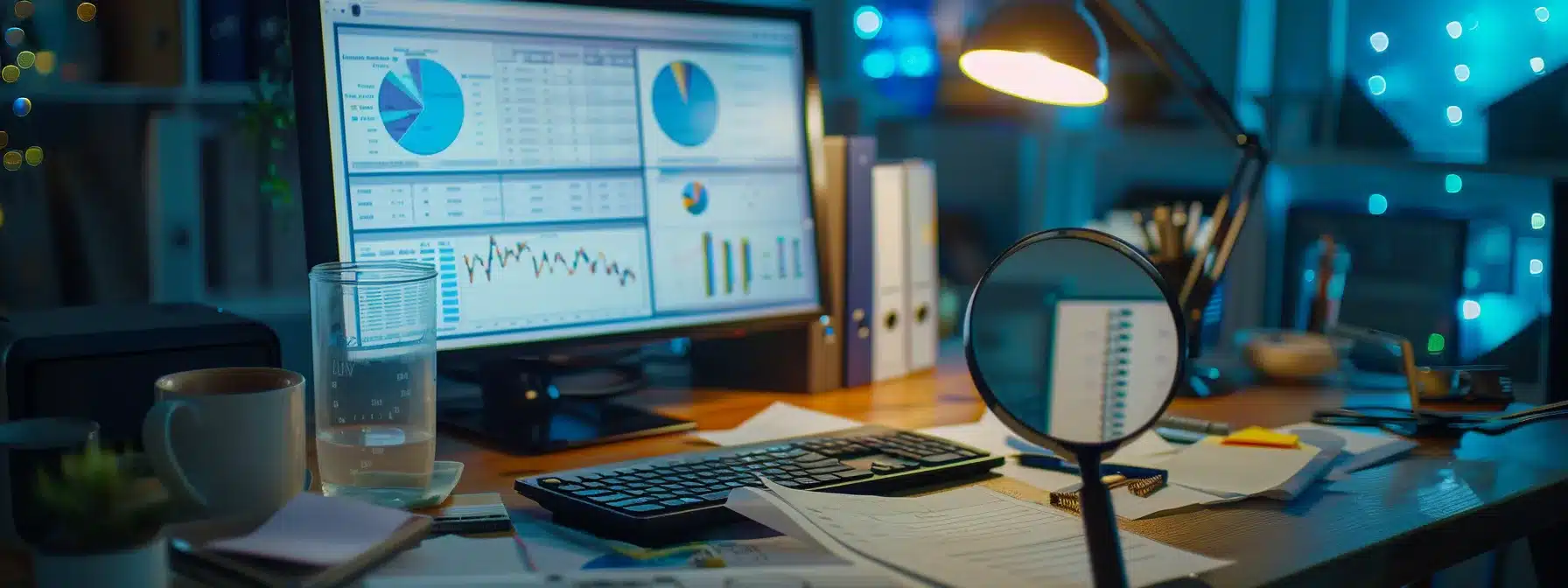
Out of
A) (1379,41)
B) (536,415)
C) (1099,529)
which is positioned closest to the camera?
(1099,529)

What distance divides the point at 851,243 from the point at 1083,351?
1.93 feet

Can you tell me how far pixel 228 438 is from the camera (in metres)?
0.79

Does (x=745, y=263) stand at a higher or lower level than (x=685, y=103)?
lower

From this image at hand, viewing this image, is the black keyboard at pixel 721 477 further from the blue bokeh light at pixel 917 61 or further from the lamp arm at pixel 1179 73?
the blue bokeh light at pixel 917 61

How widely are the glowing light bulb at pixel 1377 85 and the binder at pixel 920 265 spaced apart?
0.86 meters

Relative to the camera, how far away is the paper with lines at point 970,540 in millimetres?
753

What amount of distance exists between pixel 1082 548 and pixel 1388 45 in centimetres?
150

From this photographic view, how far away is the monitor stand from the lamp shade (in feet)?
1.61

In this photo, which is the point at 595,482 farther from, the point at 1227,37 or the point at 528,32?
the point at 1227,37

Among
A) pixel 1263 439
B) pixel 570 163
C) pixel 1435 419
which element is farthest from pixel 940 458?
pixel 1435 419

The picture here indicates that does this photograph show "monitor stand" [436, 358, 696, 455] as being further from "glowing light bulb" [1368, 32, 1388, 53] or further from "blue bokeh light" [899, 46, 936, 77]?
"blue bokeh light" [899, 46, 936, 77]

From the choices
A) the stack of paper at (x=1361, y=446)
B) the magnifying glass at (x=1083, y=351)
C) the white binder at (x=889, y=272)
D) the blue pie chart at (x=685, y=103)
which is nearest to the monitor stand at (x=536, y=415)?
the blue pie chart at (x=685, y=103)

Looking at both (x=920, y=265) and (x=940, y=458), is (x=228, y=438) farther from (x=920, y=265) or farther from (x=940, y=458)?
(x=920, y=265)

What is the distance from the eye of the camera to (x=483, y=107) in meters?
1.11
